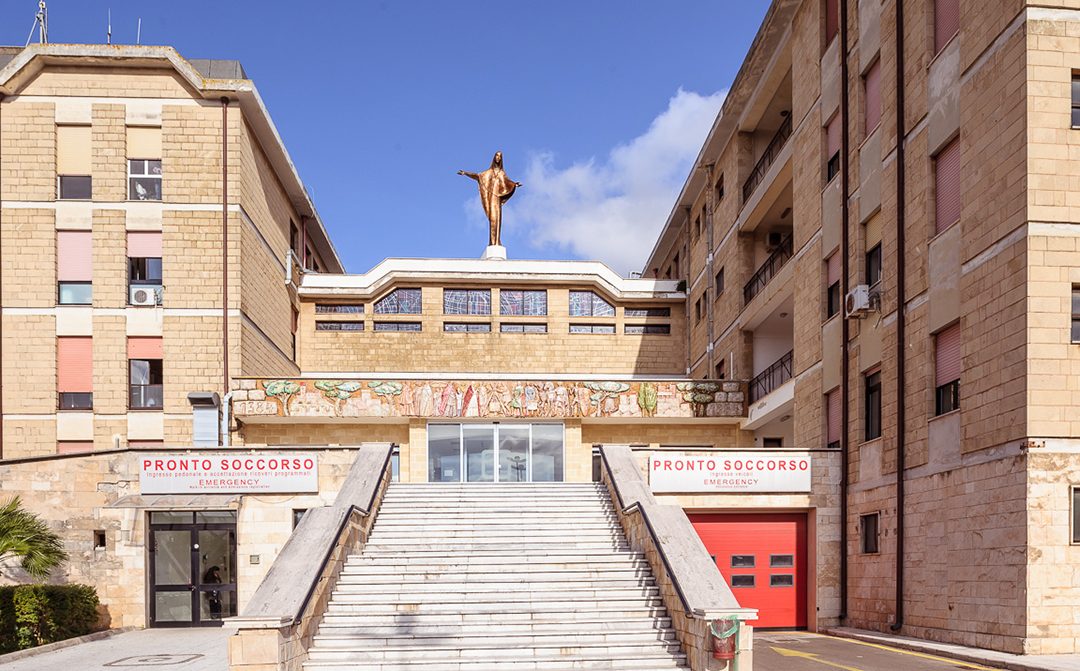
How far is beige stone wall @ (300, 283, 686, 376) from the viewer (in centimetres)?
3231

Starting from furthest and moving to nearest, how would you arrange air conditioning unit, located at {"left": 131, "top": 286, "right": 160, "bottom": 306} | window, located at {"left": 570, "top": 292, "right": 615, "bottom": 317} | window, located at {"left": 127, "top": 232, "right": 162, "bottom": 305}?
window, located at {"left": 570, "top": 292, "right": 615, "bottom": 317}, window, located at {"left": 127, "top": 232, "right": 162, "bottom": 305}, air conditioning unit, located at {"left": 131, "top": 286, "right": 160, "bottom": 306}

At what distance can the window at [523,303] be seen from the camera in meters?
33.2

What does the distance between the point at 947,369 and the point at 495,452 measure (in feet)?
45.6

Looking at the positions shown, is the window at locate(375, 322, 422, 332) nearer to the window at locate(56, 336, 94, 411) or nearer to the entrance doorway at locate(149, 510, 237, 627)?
the window at locate(56, 336, 94, 411)

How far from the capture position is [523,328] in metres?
33.1

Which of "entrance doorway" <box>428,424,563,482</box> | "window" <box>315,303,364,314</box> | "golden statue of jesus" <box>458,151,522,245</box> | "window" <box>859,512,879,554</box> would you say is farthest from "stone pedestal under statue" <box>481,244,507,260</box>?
"window" <box>859,512,879,554</box>

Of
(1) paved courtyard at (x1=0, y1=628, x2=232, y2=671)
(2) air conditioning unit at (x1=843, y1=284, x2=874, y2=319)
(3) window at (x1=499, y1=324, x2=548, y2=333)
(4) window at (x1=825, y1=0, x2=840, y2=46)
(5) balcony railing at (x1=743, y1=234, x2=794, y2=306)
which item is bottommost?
(1) paved courtyard at (x1=0, y1=628, x2=232, y2=671)

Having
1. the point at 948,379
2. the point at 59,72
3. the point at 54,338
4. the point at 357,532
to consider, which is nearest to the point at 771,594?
the point at 948,379

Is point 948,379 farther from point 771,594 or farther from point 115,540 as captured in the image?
point 115,540

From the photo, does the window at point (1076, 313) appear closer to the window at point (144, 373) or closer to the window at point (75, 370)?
the window at point (144, 373)

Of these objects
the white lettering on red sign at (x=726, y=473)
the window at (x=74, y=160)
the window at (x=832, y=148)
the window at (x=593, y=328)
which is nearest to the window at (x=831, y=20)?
the window at (x=832, y=148)

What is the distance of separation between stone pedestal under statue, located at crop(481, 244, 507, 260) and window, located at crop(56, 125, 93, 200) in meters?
14.5

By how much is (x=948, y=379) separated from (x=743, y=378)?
11.8 metres

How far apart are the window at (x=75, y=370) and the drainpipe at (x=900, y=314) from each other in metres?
19.3
